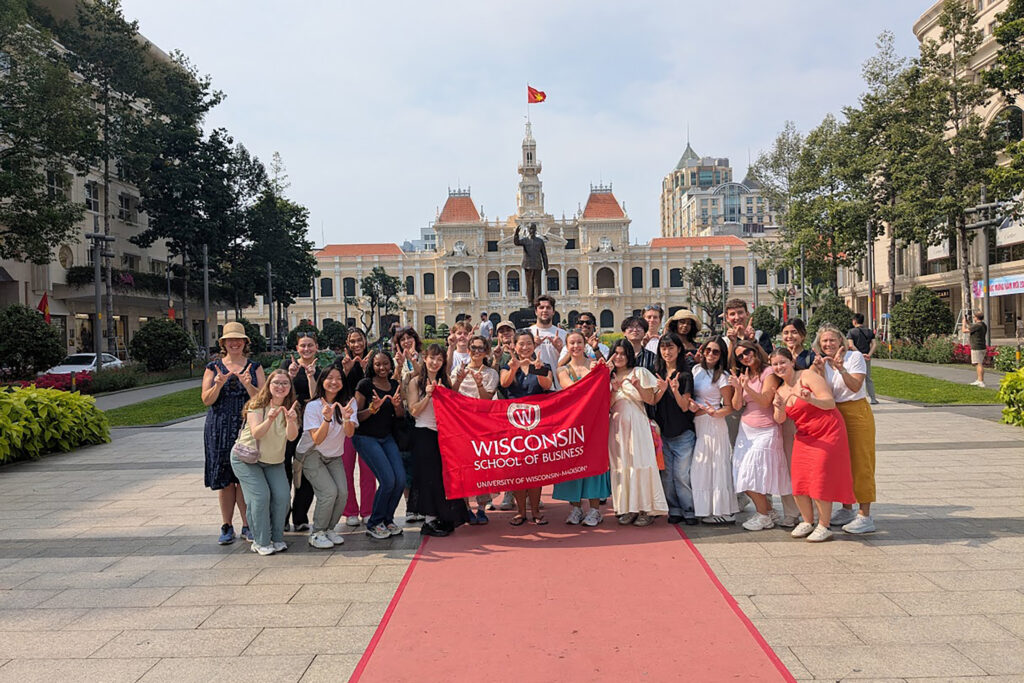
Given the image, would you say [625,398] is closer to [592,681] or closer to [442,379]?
[442,379]

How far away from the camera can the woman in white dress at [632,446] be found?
6266mm

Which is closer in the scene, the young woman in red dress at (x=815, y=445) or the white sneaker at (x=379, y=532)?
the young woman in red dress at (x=815, y=445)

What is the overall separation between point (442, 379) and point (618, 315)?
77139mm

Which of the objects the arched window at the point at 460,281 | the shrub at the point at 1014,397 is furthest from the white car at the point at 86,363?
the arched window at the point at 460,281

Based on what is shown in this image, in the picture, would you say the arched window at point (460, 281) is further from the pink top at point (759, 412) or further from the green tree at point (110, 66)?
the pink top at point (759, 412)

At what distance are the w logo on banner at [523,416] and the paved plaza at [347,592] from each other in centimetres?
99

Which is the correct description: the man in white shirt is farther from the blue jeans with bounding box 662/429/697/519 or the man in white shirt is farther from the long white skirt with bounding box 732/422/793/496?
the long white skirt with bounding box 732/422/793/496

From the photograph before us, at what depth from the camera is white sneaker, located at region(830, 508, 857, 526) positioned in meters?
6.29

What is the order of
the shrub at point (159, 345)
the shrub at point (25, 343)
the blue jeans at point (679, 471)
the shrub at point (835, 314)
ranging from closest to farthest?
the blue jeans at point (679, 471), the shrub at point (25, 343), the shrub at point (159, 345), the shrub at point (835, 314)

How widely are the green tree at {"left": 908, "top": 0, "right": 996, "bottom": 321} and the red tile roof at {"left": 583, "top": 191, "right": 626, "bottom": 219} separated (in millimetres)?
52823

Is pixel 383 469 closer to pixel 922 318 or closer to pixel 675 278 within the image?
pixel 922 318

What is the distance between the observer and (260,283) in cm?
4303

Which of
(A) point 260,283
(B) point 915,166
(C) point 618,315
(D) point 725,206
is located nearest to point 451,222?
(C) point 618,315

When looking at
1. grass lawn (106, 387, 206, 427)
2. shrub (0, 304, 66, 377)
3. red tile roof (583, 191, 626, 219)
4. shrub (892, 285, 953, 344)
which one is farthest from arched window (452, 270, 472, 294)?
grass lawn (106, 387, 206, 427)
